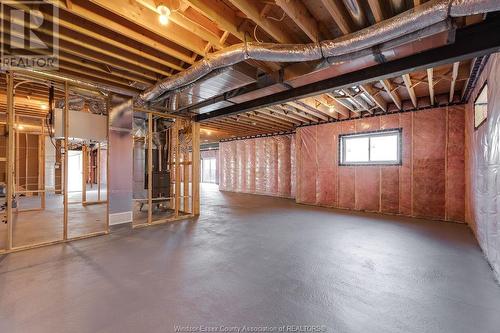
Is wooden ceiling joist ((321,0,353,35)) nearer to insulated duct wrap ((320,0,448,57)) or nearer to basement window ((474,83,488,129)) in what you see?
insulated duct wrap ((320,0,448,57))

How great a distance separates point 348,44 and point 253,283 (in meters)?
2.37

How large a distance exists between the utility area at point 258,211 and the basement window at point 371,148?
0.05 metres

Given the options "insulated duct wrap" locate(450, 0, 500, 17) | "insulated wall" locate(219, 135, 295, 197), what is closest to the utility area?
"insulated duct wrap" locate(450, 0, 500, 17)

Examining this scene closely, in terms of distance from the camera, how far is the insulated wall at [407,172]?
179 inches

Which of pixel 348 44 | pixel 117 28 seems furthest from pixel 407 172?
pixel 117 28

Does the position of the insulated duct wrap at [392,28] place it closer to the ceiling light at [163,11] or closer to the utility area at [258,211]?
the utility area at [258,211]

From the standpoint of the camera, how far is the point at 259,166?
9.02m

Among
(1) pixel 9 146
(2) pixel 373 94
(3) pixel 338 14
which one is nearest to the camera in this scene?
(3) pixel 338 14

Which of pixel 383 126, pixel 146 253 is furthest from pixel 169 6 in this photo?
pixel 383 126

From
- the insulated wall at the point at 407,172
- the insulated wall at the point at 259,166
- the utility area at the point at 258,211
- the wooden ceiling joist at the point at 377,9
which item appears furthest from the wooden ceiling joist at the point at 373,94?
the insulated wall at the point at 259,166

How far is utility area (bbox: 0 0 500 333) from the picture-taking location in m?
1.76

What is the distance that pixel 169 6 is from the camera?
196 centimetres

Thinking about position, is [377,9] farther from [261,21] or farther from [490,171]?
[490,171]

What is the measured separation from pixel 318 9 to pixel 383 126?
13.5 feet
